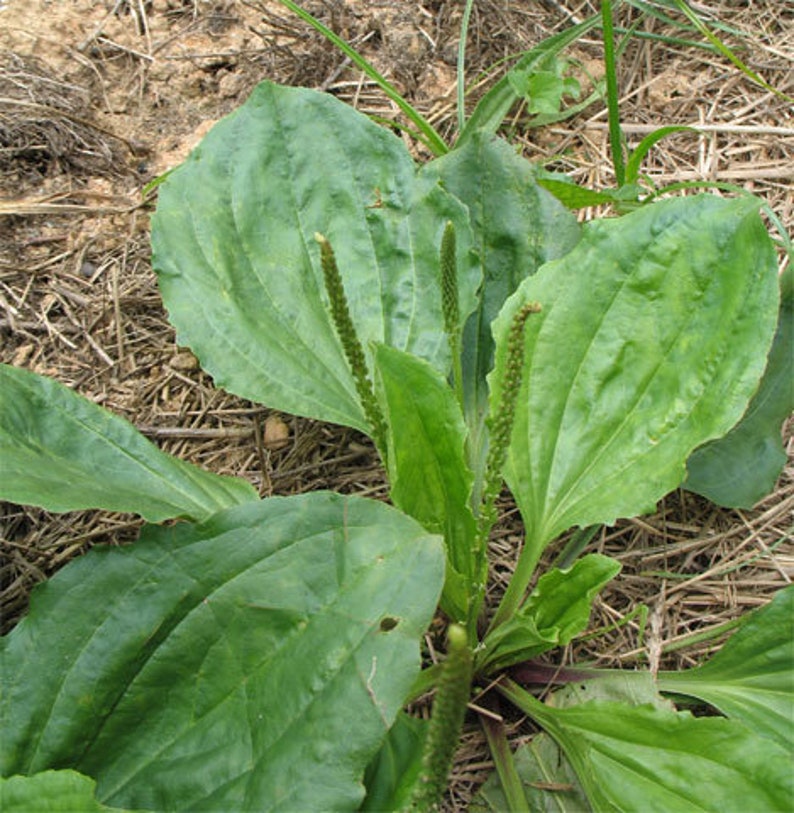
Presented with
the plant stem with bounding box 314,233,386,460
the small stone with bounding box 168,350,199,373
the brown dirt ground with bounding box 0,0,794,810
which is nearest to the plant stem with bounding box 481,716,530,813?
the brown dirt ground with bounding box 0,0,794,810

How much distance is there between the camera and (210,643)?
140 cm

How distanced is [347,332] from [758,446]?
936 mm

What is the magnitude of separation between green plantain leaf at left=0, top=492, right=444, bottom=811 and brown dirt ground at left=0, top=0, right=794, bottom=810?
0.39 m

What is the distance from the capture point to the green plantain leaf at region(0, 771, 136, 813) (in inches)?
47.6

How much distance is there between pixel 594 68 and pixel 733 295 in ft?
4.08

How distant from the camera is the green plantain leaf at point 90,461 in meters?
1.51

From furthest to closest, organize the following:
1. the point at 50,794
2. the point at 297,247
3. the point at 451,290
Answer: the point at 297,247
the point at 451,290
the point at 50,794

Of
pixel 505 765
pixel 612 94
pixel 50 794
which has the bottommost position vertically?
pixel 505 765

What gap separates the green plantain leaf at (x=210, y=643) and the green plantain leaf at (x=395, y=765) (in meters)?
0.16

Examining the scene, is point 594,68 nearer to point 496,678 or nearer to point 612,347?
point 612,347

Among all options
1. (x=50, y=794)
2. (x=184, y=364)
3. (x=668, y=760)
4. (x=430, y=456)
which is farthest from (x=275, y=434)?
(x=668, y=760)

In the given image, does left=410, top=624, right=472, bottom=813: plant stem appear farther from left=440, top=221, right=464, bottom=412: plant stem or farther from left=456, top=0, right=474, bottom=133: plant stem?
left=456, top=0, right=474, bottom=133: plant stem

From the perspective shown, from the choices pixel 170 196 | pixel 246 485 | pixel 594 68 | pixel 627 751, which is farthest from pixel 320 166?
pixel 627 751

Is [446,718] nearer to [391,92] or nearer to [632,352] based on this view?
[632,352]
